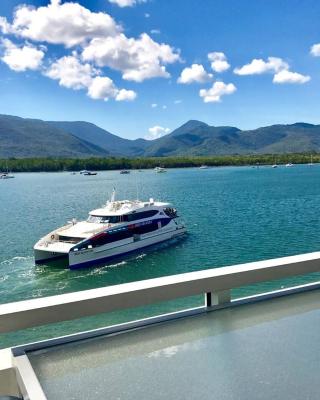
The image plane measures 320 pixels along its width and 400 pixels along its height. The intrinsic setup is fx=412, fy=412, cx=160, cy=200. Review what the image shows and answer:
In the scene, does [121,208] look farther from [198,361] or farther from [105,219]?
[198,361]

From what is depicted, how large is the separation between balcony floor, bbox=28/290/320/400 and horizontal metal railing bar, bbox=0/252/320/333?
11cm

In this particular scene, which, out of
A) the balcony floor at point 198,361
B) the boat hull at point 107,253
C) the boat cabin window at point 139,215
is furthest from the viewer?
the boat cabin window at point 139,215

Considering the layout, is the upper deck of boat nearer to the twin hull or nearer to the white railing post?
the twin hull

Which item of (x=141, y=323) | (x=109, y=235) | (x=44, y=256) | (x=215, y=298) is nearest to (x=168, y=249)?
(x=109, y=235)

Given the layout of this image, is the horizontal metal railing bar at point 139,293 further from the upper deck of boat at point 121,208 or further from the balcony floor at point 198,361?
the upper deck of boat at point 121,208

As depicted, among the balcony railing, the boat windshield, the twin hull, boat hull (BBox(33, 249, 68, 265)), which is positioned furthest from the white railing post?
the boat windshield

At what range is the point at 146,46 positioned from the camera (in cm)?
3428

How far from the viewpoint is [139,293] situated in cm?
132

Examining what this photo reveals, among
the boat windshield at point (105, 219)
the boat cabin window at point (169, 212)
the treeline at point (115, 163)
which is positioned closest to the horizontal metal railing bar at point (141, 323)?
the boat windshield at point (105, 219)

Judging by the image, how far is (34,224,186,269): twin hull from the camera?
15070mm

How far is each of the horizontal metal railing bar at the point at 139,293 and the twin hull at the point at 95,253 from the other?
45.8ft

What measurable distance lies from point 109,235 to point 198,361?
15.1 m

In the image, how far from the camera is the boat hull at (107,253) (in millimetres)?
15062

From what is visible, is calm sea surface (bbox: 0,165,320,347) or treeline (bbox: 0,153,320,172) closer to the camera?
calm sea surface (bbox: 0,165,320,347)
